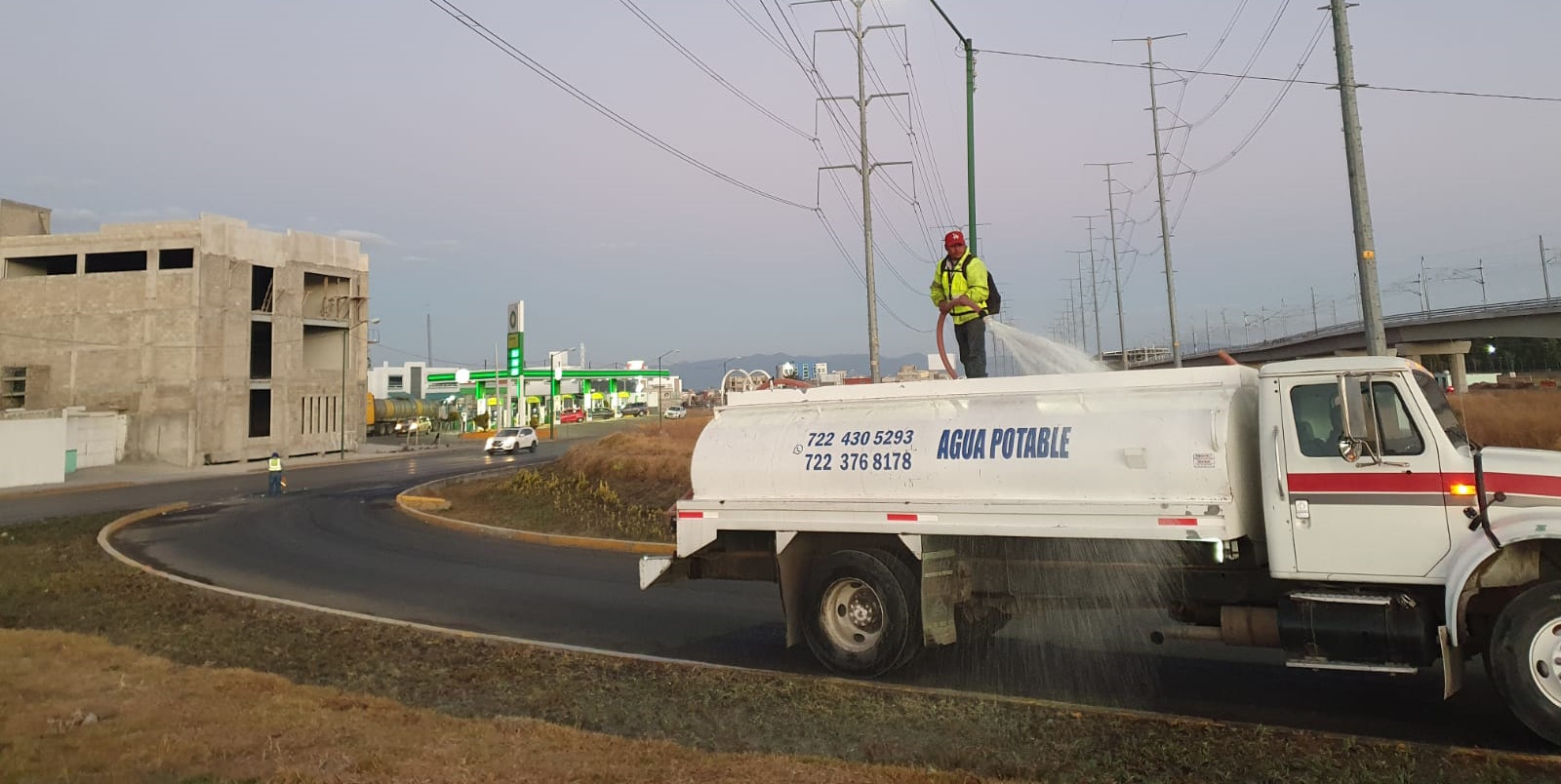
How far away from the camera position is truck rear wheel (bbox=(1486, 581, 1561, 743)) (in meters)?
5.53

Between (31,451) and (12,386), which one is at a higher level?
(12,386)

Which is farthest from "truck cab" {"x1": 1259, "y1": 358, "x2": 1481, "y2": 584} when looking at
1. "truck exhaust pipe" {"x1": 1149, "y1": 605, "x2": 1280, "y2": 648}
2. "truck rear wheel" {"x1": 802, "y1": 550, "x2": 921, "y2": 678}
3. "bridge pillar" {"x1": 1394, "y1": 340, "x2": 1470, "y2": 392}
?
"bridge pillar" {"x1": 1394, "y1": 340, "x2": 1470, "y2": 392}

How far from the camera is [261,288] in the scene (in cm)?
5888

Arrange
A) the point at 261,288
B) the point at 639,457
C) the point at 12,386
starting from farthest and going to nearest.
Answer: the point at 261,288, the point at 12,386, the point at 639,457

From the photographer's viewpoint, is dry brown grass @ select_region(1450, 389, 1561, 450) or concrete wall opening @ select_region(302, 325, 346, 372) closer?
dry brown grass @ select_region(1450, 389, 1561, 450)

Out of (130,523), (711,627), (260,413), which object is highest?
(260,413)

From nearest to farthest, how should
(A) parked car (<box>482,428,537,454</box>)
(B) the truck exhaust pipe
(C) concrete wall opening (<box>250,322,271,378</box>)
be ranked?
(B) the truck exhaust pipe
(A) parked car (<box>482,428,537,454</box>)
(C) concrete wall opening (<box>250,322,271,378</box>)

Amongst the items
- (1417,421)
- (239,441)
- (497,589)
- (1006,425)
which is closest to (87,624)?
(497,589)

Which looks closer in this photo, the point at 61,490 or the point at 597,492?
the point at 597,492

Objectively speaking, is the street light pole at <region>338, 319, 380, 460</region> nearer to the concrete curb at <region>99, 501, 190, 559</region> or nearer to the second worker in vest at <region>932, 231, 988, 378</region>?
the concrete curb at <region>99, 501, 190, 559</region>

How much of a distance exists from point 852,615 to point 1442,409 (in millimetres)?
4686

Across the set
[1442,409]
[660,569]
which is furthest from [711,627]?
[1442,409]

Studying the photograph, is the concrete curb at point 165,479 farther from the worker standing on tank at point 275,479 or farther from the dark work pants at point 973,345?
the dark work pants at point 973,345

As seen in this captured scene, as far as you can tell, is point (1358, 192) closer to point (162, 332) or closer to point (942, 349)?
point (942, 349)
